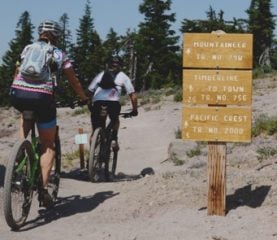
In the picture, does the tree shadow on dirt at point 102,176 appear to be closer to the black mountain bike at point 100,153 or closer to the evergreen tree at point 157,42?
the black mountain bike at point 100,153

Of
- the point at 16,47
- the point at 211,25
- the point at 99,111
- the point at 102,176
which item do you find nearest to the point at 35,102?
the point at 99,111

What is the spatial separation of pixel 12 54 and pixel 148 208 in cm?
8312

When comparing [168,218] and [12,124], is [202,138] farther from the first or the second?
[12,124]

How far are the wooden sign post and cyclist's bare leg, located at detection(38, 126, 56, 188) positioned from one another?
1.31 metres

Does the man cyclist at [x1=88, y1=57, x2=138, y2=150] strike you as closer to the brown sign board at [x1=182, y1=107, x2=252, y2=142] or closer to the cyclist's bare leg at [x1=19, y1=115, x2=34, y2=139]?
the cyclist's bare leg at [x1=19, y1=115, x2=34, y2=139]

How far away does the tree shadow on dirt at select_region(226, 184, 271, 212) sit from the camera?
6293 millimetres

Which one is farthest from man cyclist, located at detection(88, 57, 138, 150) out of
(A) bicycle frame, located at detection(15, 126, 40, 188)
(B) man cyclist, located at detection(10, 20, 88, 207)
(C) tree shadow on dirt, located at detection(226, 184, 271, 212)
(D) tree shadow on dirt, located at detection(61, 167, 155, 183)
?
(C) tree shadow on dirt, located at detection(226, 184, 271, 212)

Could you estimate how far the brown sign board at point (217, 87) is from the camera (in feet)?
19.7

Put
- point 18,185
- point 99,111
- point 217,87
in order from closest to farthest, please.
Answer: point 18,185, point 217,87, point 99,111

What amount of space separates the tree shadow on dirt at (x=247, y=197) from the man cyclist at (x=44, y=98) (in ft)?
5.92

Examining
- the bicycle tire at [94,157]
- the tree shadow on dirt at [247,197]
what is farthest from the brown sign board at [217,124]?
the bicycle tire at [94,157]

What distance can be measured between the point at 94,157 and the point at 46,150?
261 cm

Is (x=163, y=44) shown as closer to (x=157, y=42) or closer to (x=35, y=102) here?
(x=157, y=42)

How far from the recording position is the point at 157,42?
69.1 meters
